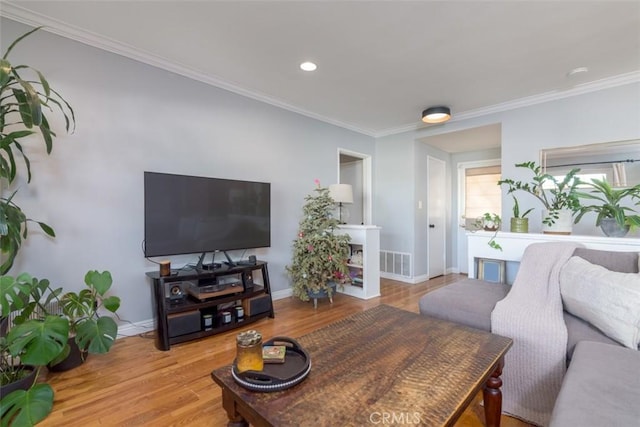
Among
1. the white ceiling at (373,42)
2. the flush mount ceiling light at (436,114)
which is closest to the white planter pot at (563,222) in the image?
the white ceiling at (373,42)

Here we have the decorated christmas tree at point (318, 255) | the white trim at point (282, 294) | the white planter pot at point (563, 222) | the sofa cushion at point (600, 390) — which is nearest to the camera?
the sofa cushion at point (600, 390)

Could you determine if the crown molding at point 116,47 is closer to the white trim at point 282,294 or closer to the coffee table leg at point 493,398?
the white trim at point 282,294

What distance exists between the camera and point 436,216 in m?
5.14

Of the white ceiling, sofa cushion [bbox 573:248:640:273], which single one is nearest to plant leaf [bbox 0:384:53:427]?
the white ceiling

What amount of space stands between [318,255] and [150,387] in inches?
75.0

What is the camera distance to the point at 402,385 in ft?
3.45

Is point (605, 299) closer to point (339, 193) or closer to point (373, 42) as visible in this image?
point (373, 42)

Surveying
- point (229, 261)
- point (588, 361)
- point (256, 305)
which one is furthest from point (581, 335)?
point (229, 261)

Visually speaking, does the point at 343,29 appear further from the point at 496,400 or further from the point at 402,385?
the point at 496,400

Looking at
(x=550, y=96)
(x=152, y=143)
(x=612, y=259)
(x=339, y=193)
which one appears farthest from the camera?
(x=339, y=193)

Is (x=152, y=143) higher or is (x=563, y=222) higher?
(x=152, y=143)

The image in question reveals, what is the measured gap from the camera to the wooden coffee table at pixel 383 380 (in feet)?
2.98

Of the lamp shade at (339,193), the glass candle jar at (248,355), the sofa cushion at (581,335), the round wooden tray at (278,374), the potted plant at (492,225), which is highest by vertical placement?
the lamp shade at (339,193)

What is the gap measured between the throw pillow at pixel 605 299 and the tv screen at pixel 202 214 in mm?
2519
